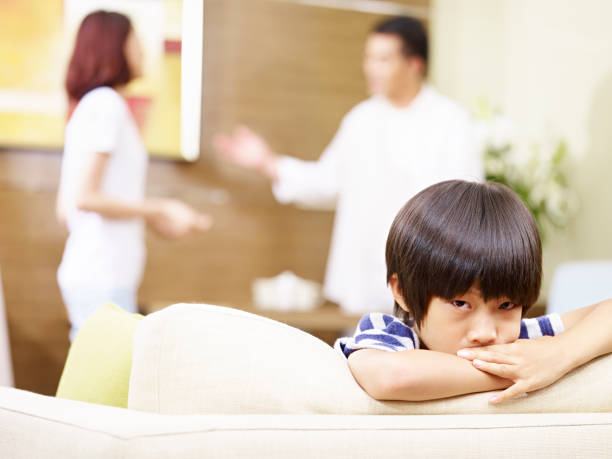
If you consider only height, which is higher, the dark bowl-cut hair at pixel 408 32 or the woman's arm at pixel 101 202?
the dark bowl-cut hair at pixel 408 32

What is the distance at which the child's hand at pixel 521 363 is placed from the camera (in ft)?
2.78

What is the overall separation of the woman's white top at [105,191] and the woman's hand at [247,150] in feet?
2.61

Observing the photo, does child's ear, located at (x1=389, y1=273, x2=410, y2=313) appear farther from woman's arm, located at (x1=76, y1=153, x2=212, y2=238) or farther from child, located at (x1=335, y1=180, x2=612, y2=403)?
woman's arm, located at (x1=76, y1=153, x2=212, y2=238)

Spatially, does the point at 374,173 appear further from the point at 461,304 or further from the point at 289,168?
the point at 461,304

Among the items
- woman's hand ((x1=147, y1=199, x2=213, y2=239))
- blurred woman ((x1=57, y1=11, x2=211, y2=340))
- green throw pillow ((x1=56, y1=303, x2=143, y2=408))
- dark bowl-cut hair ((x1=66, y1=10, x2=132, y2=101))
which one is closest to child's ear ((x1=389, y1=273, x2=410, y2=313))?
green throw pillow ((x1=56, y1=303, x2=143, y2=408))

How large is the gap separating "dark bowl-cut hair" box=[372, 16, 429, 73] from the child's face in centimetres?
221

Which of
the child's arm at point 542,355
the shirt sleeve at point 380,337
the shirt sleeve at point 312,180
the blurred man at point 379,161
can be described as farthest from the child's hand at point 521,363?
the shirt sleeve at point 312,180

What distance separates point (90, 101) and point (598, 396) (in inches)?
73.4

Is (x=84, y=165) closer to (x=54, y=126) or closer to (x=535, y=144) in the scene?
(x=54, y=126)

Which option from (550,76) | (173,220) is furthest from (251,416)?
(550,76)

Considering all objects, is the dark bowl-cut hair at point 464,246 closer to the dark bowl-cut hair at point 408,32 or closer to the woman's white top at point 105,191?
the woman's white top at point 105,191

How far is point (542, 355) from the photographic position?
0.87m

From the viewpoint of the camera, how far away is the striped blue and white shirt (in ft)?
3.01

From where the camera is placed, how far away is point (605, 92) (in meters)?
2.96
